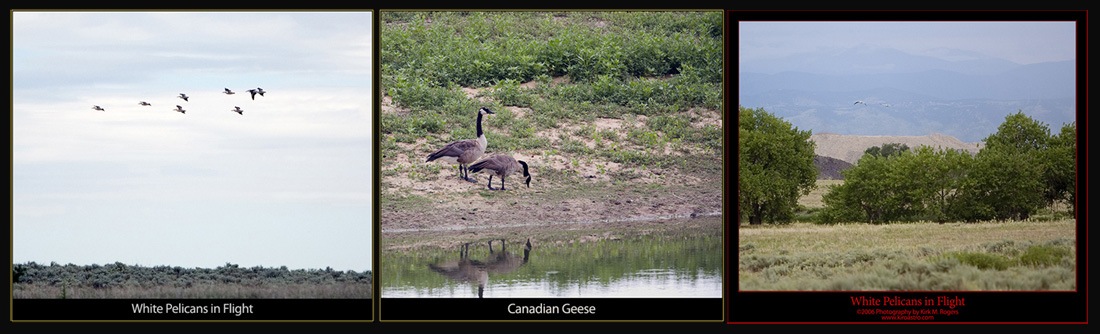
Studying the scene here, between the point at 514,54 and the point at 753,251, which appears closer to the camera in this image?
the point at 753,251

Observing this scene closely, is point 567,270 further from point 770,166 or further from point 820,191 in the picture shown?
point 820,191

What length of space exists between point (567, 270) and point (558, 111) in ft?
26.9

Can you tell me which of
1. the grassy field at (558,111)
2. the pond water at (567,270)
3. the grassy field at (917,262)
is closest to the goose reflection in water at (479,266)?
the pond water at (567,270)

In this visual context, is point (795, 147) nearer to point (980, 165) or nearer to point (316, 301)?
point (980, 165)

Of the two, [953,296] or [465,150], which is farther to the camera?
[465,150]

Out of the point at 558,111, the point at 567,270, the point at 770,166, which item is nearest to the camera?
the point at 567,270

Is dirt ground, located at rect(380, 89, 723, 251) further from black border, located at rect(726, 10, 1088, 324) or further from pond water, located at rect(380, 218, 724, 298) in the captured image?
black border, located at rect(726, 10, 1088, 324)

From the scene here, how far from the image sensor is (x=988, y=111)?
41.2ft

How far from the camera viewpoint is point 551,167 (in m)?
18.0

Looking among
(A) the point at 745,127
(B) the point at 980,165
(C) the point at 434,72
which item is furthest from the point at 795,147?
(C) the point at 434,72

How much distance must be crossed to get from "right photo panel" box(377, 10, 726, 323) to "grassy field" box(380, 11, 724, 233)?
0.12 feet

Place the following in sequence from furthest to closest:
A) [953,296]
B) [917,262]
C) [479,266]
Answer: [479,266] < [917,262] < [953,296]

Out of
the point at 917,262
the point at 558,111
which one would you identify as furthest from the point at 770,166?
the point at 917,262

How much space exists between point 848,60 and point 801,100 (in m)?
0.83
